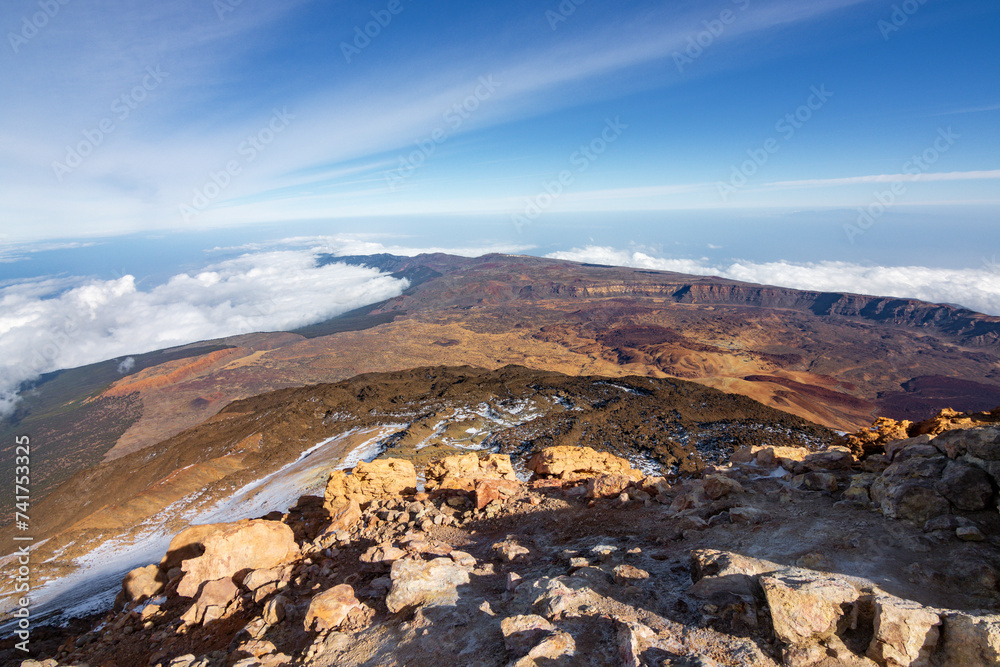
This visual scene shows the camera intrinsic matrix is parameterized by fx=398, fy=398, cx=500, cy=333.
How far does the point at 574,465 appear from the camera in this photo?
13.7 m

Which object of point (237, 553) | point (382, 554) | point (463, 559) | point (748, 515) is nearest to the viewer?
point (463, 559)

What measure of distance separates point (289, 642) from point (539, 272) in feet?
445

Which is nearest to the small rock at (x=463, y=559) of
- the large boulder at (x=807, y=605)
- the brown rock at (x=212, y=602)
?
the brown rock at (x=212, y=602)

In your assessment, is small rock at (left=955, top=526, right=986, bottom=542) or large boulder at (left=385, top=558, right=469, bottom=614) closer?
small rock at (left=955, top=526, right=986, bottom=542)

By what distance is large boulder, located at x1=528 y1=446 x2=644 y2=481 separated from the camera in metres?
13.5

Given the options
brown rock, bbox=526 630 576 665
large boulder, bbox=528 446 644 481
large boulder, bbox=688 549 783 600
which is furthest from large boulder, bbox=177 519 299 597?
large boulder, bbox=688 549 783 600

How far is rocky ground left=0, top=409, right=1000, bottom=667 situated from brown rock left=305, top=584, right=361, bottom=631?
0.02 m

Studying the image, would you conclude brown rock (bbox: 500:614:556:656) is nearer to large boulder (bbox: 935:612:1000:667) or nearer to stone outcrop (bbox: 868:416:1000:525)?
large boulder (bbox: 935:612:1000:667)

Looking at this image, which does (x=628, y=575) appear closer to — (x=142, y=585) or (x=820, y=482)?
(x=820, y=482)

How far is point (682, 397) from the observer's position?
108 feet

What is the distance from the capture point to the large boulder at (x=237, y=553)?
28.2ft

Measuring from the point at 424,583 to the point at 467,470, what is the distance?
7.16 m

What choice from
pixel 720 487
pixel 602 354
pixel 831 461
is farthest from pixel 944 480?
pixel 602 354

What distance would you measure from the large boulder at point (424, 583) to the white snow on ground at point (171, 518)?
1191cm
